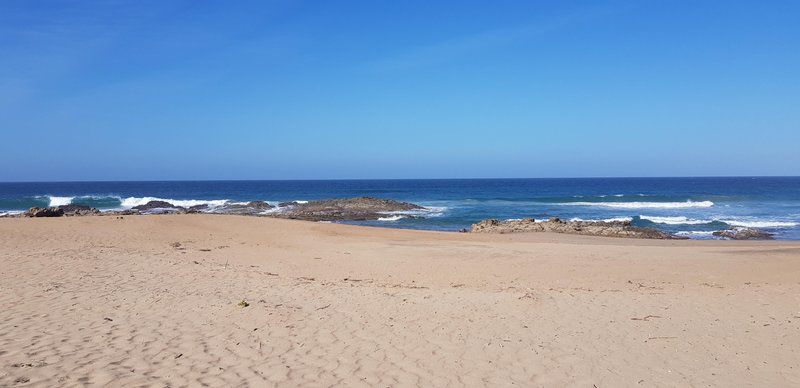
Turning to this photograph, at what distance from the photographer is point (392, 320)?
7.20 m

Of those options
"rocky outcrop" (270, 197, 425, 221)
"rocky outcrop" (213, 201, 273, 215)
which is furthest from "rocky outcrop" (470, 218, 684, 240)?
"rocky outcrop" (213, 201, 273, 215)

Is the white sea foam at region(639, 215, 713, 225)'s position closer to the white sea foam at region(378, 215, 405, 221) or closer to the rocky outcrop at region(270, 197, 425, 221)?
the white sea foam at region(378, 215, 405, 221)

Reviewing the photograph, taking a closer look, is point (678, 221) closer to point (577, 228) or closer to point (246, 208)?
point (577, 228)

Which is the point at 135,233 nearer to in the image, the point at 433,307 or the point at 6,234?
the point at 6,234

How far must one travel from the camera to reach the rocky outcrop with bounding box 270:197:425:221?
111 feet

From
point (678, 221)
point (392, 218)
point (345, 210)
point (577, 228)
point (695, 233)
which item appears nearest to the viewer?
point (577, 228)

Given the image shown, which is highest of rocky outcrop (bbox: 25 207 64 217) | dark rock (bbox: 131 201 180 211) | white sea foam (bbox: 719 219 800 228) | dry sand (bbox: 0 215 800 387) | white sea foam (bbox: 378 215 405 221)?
rocky outcrop (bbox: 25 207 64 217)

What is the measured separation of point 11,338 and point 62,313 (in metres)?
1.25

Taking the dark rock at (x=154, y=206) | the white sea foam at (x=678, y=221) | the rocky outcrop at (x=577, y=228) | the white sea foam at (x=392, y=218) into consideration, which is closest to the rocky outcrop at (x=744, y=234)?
the rocky outcrop at (x=577, y=228)

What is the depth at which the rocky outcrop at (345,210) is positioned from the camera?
33.7 metres

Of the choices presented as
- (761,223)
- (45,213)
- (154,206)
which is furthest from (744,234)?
(154,206)

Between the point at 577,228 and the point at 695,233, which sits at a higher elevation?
the point at 577,228

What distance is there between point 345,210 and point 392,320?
103 ft

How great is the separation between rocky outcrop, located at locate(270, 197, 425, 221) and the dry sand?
19428mm
